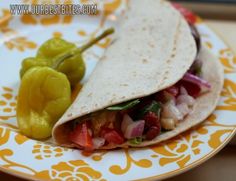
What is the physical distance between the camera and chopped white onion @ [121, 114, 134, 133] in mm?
2277

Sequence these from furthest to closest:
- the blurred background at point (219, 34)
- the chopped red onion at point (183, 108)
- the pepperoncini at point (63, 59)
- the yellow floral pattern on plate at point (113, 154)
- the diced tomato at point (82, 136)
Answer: the pepperoncini at point (63, 59) → the chopped red onion at point (183, 108) → the blurred background at point (219, 34) → the diced tomato at point (82, 136) → the yellow floral pattern on plate at point (113, 154)

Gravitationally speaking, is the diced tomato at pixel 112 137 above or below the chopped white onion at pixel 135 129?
below

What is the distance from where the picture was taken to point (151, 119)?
2.28 m

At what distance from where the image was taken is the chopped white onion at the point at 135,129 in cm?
222

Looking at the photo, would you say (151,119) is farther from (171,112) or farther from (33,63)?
(33,63)

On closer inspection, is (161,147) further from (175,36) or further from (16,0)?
(16,0)

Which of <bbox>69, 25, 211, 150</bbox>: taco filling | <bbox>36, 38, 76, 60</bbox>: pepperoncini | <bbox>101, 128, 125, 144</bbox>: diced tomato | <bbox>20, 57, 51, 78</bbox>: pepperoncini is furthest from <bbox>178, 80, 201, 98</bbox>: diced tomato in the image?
<bbox>20, 57, 51, 78</bbox>: pepperoncini

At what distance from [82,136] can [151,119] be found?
15.2 inches

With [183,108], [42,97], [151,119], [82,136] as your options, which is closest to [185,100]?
[183,108]

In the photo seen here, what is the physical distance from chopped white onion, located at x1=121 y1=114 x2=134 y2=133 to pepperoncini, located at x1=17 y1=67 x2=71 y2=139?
0.32 meters

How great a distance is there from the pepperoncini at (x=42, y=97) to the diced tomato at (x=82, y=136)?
156mm

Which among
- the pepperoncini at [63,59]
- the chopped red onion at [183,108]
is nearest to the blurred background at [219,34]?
the chopped red onion at [183,108]

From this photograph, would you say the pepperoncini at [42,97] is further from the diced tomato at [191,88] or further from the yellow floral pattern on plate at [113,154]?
the diced tomato at [191,88]

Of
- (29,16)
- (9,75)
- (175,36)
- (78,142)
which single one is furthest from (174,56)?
(29,16)
